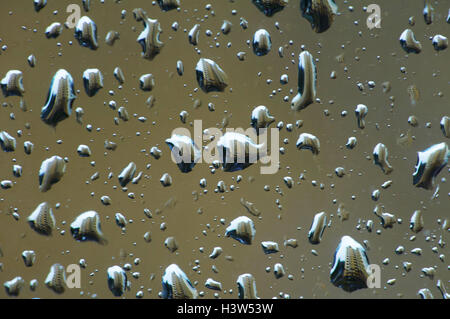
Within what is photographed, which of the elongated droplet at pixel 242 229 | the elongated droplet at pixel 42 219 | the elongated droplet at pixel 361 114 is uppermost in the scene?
the elongated droplet at pixel 361 114

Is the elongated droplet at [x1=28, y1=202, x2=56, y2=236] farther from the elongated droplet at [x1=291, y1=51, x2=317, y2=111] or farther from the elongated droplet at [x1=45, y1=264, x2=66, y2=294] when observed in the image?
the elongated droplet at [x1=291, y1=51, x2=317, y2=111]

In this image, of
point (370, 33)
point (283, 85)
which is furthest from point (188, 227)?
point (370, 33)

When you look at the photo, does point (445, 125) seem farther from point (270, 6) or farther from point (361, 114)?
point (270, 6)

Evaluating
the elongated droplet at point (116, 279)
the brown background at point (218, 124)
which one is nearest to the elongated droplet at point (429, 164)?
the brown background at point (218, 124)

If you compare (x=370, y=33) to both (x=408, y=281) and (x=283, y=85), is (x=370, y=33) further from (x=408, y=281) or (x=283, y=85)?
(x=408, y=281)

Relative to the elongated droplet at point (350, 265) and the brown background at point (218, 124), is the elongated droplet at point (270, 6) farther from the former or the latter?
the elongated droplet at point (350, 265)

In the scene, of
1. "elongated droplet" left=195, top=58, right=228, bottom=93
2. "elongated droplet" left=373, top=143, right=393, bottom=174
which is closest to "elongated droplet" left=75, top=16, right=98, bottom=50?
"elongated droplet" left=195, top=58, right=228, bottom=93

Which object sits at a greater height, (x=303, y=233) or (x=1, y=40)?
(x=1, y=40)
